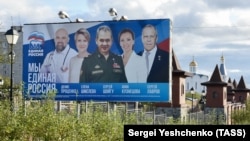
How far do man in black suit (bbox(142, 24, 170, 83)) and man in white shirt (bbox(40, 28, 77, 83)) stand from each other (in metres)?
3.49

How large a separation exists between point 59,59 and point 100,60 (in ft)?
6.58

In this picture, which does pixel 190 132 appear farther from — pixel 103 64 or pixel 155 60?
pixel 103 64

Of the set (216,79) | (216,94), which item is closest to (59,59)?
(216,94)

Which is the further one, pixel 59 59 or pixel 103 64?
pixel 59 59

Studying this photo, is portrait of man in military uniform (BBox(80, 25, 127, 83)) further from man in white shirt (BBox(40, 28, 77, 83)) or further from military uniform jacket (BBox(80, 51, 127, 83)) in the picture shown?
man in white shirt (BBox(40, 28, 77, 83))

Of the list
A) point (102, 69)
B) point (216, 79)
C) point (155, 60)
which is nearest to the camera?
point (155, 60)

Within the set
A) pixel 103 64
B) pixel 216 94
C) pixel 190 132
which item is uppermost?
pixel 103 64

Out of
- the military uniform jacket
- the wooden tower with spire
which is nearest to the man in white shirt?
the military uniform jacket

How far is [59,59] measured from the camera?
81.3ft

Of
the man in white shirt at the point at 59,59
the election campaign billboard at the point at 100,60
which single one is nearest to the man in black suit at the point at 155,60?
the election campaign billboard at the point at 100,60

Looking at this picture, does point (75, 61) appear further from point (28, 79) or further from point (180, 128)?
point (180, 128)

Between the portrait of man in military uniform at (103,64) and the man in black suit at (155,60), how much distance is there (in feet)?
4.00

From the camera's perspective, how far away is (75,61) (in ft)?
80.7

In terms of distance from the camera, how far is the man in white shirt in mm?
24688
